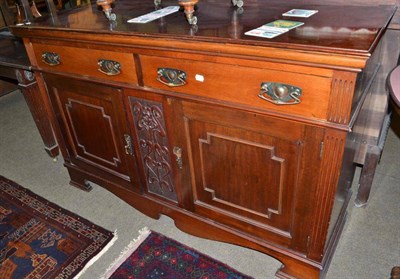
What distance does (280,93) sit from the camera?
3.43ft

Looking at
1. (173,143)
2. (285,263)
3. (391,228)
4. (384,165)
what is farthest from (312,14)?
(384,165)

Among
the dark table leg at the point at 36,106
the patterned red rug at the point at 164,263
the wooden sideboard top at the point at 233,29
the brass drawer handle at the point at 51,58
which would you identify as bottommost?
the patterned red rug at the point at 164,263

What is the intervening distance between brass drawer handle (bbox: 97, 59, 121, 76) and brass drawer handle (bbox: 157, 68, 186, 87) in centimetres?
20

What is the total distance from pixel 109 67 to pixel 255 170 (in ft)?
2.26

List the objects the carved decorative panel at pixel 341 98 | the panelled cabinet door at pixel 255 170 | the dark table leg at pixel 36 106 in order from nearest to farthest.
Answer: the carved decorative panel at pixel 341 98 → the panelled cabinet door at pixel 255 170 → the dark table leg at pixel 36 106

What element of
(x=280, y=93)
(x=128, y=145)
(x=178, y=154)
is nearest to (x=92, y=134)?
(x=128, y=145)

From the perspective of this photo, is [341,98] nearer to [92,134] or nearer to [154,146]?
[154,146]

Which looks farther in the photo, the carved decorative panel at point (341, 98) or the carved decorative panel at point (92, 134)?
the carved decorative panel at point (92, 134)

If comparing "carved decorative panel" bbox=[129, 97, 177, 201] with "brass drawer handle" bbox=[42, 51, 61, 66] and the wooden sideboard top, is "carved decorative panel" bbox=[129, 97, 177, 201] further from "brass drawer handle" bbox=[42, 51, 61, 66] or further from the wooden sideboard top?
A: "brass drawer handle" bbox=[42, 51, 61, 66]

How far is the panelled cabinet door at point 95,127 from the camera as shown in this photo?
153 centimetres

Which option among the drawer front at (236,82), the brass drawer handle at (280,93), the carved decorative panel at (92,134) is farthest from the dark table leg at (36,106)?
the brass drawer handle at (280,93)

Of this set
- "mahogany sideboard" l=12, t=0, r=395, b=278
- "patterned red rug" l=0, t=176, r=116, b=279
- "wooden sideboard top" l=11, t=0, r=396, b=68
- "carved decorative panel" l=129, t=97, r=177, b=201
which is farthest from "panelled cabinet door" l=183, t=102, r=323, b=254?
"patterned red rug" l=0, t=176, r=116, b=279

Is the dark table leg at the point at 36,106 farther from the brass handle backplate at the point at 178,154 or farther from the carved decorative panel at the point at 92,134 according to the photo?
the brass handle backplate at the point at 178,154

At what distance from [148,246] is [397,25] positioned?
1422mm
